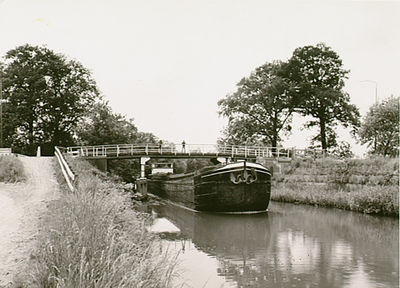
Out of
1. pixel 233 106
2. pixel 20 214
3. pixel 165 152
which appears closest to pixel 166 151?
pixel 165 152

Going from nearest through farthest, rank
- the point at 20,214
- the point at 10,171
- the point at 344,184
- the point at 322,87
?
the point at 20,214 < the point at 10,171 < the point at 344,184 < the point at 322,87

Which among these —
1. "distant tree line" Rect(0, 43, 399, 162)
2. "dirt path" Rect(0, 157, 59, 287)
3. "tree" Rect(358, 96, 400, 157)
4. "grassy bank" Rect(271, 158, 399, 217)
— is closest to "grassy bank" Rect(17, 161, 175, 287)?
"dirt path" Rect(0, 157, 59, 287)

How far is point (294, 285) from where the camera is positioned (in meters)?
7.22

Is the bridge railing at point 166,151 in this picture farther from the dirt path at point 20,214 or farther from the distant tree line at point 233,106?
the dirt path at point 20,214

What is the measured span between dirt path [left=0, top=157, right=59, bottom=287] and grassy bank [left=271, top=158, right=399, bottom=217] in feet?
35.5

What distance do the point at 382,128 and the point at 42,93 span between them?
20.5 meters

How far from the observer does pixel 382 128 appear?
2775cm

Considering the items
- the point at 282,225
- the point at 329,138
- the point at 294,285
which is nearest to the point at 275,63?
the point at 329,138

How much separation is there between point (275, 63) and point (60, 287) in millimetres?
32696

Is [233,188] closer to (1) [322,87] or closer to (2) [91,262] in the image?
(2) [91,262]

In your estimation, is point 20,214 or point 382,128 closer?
point 20,214

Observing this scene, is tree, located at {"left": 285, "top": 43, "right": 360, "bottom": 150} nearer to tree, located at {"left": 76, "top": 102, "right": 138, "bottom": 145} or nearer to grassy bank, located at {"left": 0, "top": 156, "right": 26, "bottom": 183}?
tree, located at {"left": 76, "top": 102, "right": 138, "bottom": 145}

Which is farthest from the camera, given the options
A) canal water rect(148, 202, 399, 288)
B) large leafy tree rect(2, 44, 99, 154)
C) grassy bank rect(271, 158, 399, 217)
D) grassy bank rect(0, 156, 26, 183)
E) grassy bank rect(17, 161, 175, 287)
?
large leafy tree rect(2, 44, 99, 154)

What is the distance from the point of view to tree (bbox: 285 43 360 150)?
104 ft
